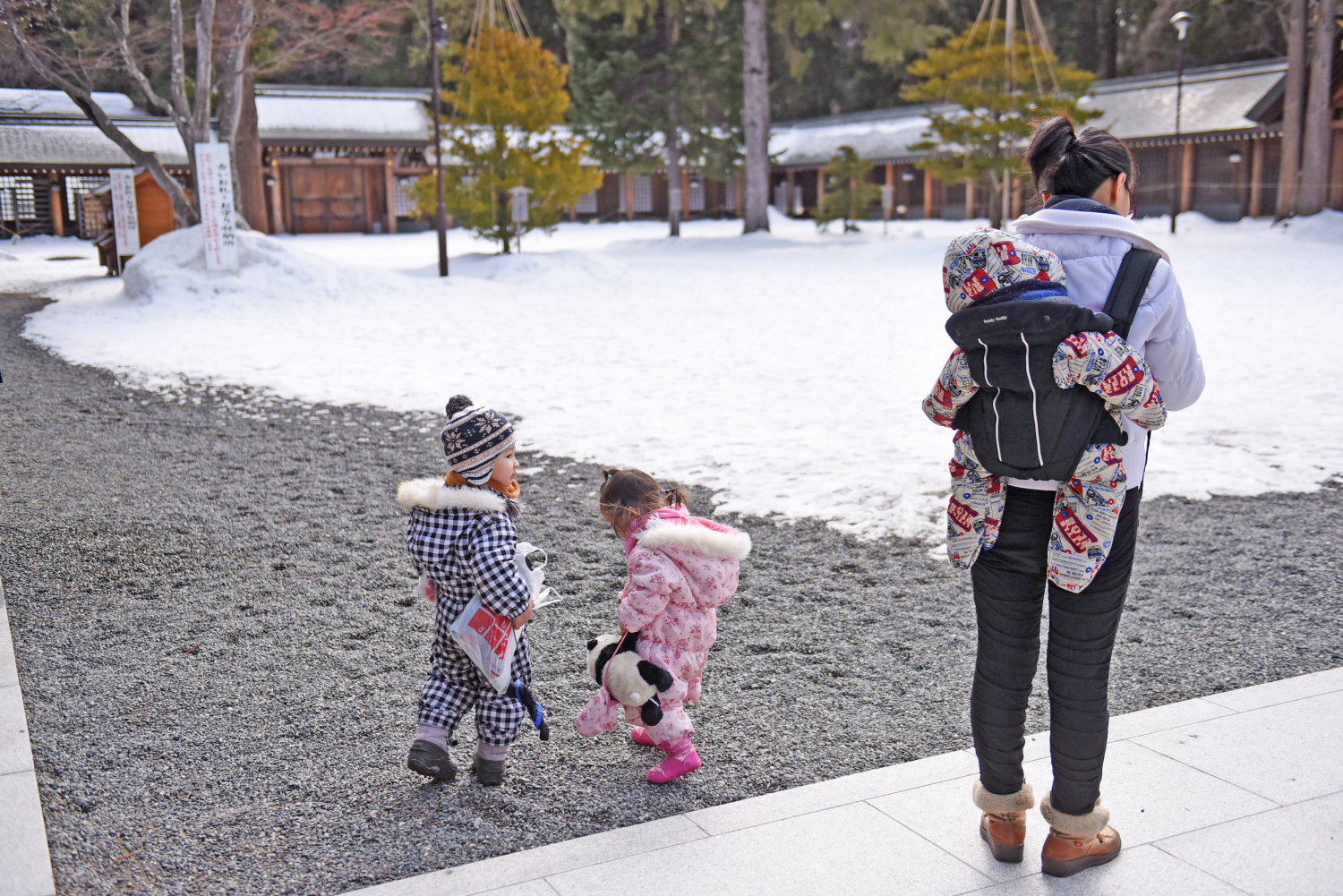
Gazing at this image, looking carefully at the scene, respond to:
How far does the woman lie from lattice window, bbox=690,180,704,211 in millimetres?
36481

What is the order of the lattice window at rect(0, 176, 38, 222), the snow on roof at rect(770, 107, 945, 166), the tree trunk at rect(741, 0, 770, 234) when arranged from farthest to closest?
the snow on roof at rect(770, 107, 945, 166) → the lattice window at rect(0, 176, 38, 222) → the tree trunk at rect(741, 0, 770, 234)

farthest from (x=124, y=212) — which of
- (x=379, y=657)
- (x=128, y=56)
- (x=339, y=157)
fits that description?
(x=379, y=657)

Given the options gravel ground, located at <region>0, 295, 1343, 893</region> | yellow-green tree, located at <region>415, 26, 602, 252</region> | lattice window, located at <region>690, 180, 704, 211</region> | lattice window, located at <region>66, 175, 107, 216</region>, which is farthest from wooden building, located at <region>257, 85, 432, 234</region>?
gravel ground, located at <region>0, 295, 1343, 893</region>

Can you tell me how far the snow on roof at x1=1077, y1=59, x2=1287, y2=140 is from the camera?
82.8ft

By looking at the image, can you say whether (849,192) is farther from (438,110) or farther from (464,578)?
(464,578)

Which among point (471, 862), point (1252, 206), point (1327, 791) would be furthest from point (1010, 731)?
point (1252, 206)

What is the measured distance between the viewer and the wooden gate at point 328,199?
32094 mm

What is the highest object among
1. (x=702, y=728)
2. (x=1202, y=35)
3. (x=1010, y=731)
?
(x=1202, y=35)

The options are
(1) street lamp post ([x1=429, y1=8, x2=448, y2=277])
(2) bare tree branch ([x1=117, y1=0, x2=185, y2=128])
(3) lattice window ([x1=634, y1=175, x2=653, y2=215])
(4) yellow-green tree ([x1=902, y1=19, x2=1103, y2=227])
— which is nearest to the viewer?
(2) bare tree branch ([x1=117, y1=0, x2=185, y2=128])

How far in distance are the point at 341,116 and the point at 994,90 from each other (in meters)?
19.8

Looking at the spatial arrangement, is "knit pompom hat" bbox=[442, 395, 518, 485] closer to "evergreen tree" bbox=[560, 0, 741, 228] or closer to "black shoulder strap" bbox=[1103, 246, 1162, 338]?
"black shoulder strap" bbox=[1103, 246, 1162, 338]

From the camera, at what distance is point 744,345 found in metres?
11.2

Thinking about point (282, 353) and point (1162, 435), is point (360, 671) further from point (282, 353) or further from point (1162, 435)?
point (282, 353)

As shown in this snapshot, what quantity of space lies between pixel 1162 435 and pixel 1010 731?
532cm
